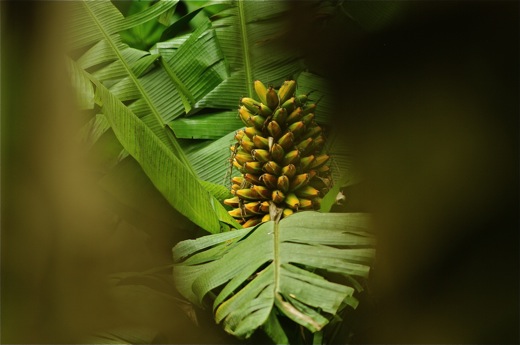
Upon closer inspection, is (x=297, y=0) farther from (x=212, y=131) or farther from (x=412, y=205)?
(x=212, y=131)

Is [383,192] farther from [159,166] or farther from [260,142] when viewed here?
[260,142]

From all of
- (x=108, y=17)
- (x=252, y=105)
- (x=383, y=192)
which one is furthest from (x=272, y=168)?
(x=383, y=192)

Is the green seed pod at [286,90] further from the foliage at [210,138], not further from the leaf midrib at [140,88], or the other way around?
the leaf midrib at [140,88]

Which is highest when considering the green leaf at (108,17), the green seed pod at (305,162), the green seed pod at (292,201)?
the green leaf at (108,17)

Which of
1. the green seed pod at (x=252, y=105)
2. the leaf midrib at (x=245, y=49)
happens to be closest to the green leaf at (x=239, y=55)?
the leaf midrib at (x=245, y=49)

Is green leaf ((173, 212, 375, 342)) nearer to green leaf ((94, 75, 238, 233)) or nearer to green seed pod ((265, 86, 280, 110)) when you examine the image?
green leaf ((94, 75, 238, 233))

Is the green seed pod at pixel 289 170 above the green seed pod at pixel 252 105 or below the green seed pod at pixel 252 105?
below

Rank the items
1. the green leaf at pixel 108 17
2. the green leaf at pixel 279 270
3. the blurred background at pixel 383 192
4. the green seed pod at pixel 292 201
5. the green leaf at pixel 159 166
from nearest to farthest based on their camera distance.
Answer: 1. the blurred background at pixel 383 192
2. the green leaf at pixel 279 270
3. the green leaf at pixel 159 166
4. the green seed pod at pixel 292 201
5. the green leaf at pixel 108 17
